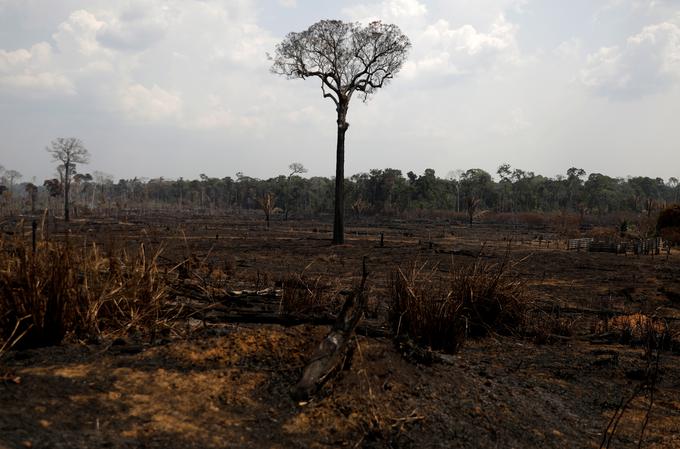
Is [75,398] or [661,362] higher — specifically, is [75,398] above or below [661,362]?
above

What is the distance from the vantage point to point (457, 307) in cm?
529

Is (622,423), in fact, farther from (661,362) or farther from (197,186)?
(197,186)

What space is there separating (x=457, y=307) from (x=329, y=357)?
2.12 metres

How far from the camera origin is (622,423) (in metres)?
3.99

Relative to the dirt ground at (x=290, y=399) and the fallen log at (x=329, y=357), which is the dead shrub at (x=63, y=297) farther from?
the fallen log at (x=329, y=357)

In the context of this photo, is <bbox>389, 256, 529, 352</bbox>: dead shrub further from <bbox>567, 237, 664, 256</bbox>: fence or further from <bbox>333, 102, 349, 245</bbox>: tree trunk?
<bbox>567, 237, 664, 256</bbox>: fence

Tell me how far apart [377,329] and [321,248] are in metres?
15.5

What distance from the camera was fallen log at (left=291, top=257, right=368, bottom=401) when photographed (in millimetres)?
3584

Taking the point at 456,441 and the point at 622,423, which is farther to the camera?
the point at 622,423

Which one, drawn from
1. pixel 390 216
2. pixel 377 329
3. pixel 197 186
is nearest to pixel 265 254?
pixel 377 329

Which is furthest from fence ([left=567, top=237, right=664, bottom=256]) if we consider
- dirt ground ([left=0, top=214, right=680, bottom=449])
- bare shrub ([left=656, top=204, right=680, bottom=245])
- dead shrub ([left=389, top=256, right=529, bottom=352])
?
dirt ground ([left=0, top=214, right=680, bottom=449])

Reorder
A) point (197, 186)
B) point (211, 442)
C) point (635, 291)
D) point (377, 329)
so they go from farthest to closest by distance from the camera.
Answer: point (197, 186) < point (635, 291) < point (377, 329) < point (211, 442)

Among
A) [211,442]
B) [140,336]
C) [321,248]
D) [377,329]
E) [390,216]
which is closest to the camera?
[211,442]

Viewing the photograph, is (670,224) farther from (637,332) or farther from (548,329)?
(548,329)
